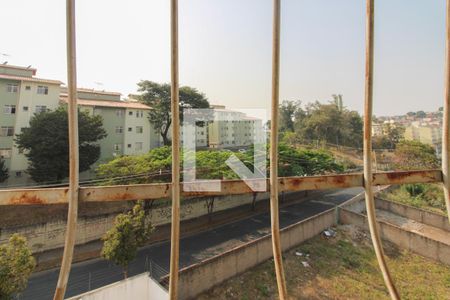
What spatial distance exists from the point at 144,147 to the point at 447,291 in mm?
17463

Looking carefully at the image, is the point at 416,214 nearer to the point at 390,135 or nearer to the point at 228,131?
the point at 228,131

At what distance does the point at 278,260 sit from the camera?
0.83 meters

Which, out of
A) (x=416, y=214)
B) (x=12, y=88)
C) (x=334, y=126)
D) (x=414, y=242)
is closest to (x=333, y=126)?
(x=334, y=126)

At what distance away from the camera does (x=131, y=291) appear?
556 cm

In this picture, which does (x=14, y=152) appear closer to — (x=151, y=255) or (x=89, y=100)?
(x=89, y=100)

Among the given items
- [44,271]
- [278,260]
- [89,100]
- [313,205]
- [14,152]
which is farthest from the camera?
[89,100]

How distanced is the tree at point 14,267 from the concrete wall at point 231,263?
357cm

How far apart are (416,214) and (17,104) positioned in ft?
73.9

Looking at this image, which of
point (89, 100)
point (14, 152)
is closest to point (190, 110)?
Result: point (89, 100)

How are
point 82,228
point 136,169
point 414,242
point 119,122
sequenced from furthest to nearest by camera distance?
point 119,122 → point 136,169 → point 414,242 → point 82,228

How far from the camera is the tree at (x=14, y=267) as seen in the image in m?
4.80

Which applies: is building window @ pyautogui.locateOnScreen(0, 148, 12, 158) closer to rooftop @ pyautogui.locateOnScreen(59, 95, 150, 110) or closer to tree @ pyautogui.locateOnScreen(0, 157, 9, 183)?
tree @ pyautogui.locateOnScreen(0, 157, 9, 183)

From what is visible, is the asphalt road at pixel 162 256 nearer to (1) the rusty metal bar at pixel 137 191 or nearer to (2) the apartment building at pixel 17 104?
(2) the apartment building at pixel 17 104

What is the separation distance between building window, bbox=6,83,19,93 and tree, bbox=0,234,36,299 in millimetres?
10894
